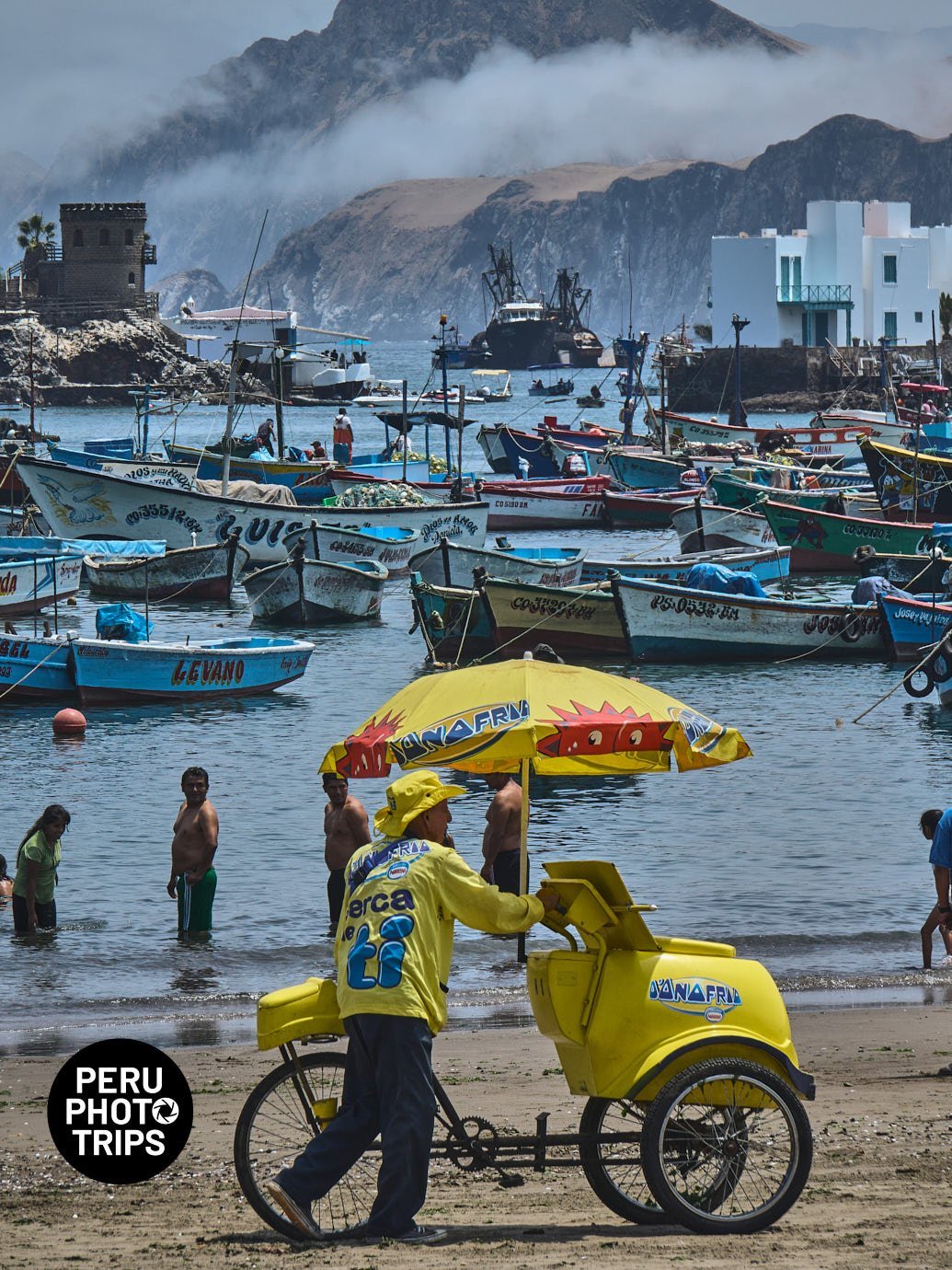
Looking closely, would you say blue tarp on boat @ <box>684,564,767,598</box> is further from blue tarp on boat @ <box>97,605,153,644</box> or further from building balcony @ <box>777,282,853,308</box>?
building balcony @ <box>777,282,853,308</box>

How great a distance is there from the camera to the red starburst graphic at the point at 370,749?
840 centimetres

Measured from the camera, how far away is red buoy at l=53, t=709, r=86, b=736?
965 inches

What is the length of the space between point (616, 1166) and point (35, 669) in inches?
835

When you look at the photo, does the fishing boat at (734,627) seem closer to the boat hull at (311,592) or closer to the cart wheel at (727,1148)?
the boat hull at (311,592)

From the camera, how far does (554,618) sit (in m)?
31.2

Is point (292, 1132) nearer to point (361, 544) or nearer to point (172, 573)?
point (172, 573)

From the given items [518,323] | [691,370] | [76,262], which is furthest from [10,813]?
[518,323]

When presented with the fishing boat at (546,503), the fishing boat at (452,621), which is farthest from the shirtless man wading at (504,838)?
the fishing boat at (546,503)

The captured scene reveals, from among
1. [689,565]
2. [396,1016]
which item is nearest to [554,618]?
[689,565]

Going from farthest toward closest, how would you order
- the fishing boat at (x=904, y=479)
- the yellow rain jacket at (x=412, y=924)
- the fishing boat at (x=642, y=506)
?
1. the fishing boat at (x=642, y=506)
2. the fishing boat at (x=904, y=479)
3. the yellow rain jacket at (x=412, y=924)

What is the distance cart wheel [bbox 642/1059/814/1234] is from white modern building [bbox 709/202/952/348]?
10516cm

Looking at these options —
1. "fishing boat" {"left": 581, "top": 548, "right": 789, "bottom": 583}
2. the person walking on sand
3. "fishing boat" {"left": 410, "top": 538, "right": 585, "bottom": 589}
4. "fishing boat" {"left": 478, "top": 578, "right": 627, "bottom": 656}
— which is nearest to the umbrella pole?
the person walking on sand

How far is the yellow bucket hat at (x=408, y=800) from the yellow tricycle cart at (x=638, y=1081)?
584mm

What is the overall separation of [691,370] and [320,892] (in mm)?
104835
